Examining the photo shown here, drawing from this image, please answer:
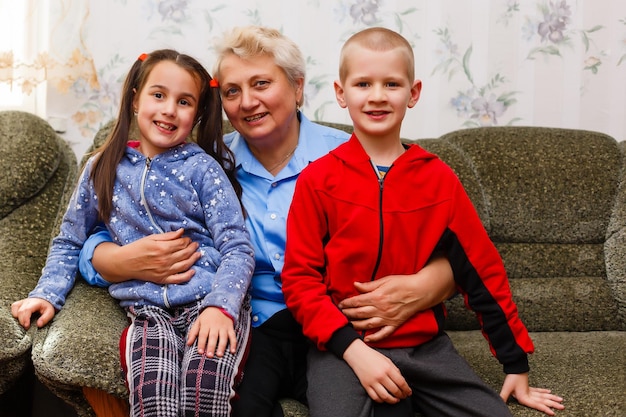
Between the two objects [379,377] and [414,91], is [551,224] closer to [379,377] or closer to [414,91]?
[414,91]

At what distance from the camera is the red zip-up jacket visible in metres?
1.38

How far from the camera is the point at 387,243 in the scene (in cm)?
138

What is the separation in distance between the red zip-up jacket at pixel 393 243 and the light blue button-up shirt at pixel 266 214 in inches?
5.0

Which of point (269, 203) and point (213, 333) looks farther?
point (269, 203)

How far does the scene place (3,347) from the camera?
1.33 meters

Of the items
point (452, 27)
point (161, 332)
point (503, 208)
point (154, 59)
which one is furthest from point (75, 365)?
point (452, 27)

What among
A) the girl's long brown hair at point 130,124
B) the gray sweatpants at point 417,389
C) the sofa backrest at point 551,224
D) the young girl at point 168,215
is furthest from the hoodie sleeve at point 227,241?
the sofa backrest at point 551,224

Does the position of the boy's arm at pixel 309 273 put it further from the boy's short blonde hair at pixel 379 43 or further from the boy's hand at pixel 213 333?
the boy's short blonde hair at pixel 379 43

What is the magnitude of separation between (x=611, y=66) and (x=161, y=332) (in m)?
1.78

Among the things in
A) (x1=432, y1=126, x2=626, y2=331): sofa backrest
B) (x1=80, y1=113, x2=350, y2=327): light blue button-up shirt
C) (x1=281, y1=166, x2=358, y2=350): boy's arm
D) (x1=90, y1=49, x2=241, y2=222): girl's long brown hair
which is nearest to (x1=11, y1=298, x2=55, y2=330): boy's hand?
(x1=80, y1=113, x2=350, y2=327): light blue button-up shirt

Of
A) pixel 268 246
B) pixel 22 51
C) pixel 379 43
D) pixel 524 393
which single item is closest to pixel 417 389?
pixel 524 393

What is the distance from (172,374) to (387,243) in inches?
19.4

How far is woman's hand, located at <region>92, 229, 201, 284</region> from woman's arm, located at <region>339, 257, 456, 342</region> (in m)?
0.35

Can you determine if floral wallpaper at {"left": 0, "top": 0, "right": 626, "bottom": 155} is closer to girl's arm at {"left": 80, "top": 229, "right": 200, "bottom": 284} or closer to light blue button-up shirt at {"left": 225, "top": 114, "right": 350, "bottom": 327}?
light blue button-up shirt at {"left": 225, "top": 114, "right": 350, "bottom": 327}
